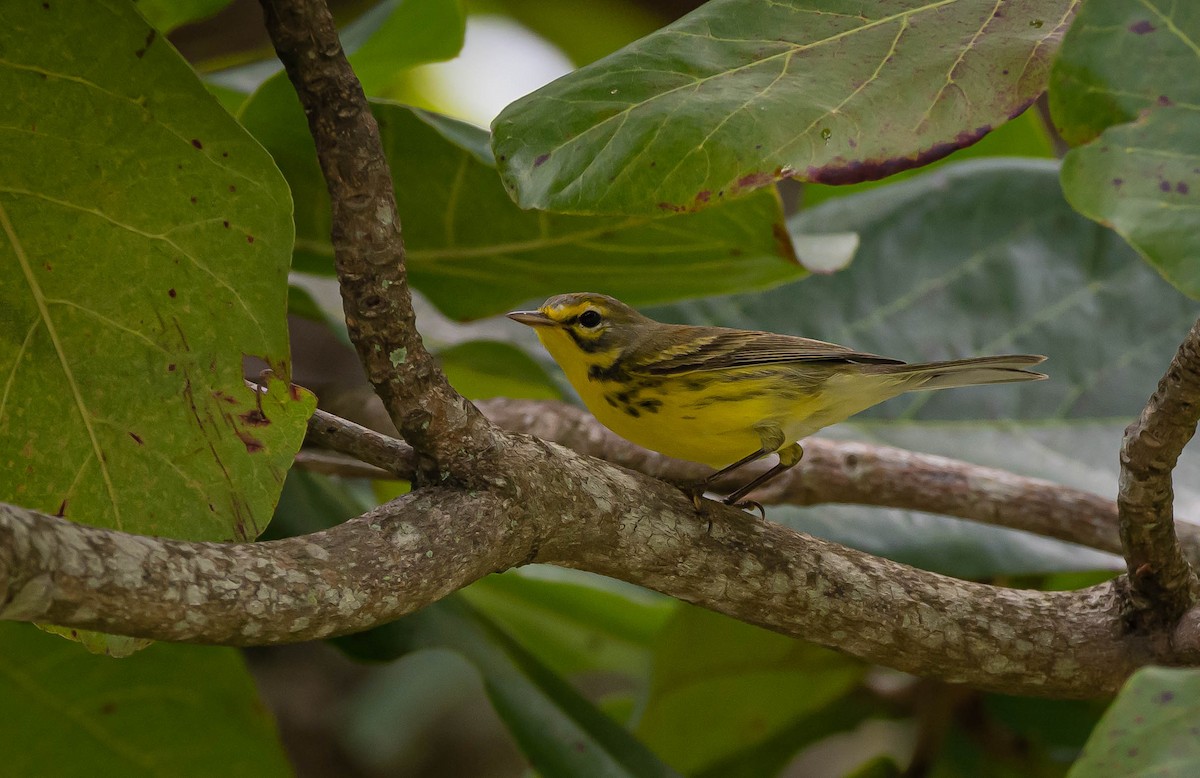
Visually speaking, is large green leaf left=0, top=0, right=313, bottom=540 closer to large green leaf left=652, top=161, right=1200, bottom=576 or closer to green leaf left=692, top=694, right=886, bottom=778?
green leaf left=692, top=694, right=886, bottom=778

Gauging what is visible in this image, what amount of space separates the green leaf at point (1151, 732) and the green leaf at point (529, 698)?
Answer: 1.00m

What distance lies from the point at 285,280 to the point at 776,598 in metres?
0.80

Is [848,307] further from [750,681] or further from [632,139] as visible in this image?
[632,139]

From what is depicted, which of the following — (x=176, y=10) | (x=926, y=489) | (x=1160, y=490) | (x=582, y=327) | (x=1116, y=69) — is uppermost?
(x=176, y=10)

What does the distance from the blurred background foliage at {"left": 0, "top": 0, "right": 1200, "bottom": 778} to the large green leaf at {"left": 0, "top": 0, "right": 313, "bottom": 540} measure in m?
0.38

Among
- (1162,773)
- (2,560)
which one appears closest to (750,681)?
(1162,773)

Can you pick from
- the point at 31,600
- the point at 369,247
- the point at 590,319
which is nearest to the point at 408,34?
the point at 590,319

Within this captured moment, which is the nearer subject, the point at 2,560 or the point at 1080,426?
the point at 2,560

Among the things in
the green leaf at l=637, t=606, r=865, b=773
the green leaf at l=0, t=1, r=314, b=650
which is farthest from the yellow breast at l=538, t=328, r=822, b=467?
the green leaf at l=0, t=1, r=314, b=650

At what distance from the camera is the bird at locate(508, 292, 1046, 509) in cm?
232

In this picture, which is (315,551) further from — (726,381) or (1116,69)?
(726,381)

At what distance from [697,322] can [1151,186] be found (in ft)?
6.47

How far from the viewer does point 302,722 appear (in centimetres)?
344

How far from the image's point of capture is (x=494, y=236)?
2229 millimetres
